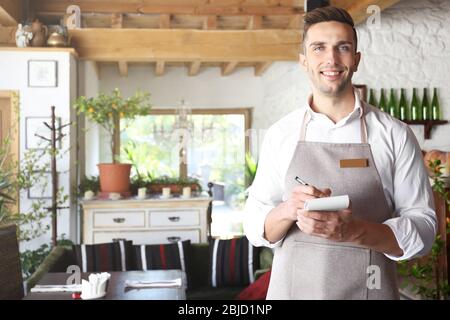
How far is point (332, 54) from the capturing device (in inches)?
30.2

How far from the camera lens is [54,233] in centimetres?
306

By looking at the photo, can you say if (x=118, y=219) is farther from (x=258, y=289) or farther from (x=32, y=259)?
(x=258, y=289)

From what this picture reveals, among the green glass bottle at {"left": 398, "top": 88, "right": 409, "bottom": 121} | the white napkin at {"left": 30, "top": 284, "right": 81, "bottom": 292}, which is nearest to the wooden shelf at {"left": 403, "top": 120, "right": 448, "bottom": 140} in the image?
the green glass bottle at {"left": 398, "top": 88, "right": 409, "bottom": 121}

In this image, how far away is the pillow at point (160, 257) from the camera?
2.54m

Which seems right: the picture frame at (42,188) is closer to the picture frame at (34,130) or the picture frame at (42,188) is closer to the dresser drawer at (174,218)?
the picture frame at (34,130)

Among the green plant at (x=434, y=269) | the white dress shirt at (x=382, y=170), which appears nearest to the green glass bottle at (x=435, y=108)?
the green plant at (x=434, y=269)

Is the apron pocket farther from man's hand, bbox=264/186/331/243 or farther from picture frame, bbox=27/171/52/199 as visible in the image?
picture frame, bbox=27/171/52/199

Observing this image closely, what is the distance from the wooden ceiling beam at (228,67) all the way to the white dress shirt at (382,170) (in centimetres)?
411

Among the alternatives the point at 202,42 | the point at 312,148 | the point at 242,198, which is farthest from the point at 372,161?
the point at 242,198

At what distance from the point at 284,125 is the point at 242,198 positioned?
485cm

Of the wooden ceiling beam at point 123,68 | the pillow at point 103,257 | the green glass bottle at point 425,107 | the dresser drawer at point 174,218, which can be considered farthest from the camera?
the wooden ceiling beam at point 123,68

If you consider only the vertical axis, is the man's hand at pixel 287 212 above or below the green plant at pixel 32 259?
above

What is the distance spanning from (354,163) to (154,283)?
121 cm
